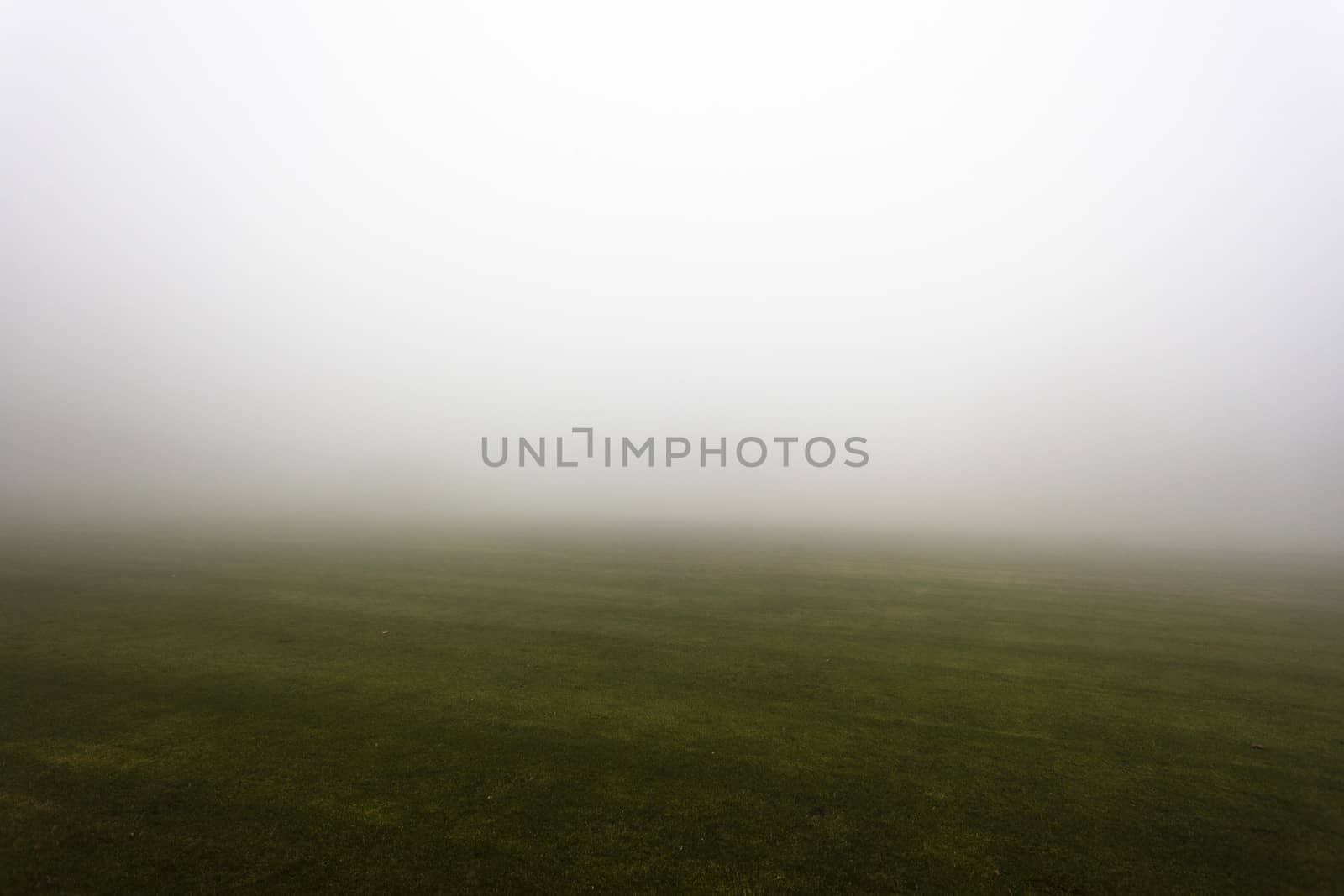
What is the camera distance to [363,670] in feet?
28.7

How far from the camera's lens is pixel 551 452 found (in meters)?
120

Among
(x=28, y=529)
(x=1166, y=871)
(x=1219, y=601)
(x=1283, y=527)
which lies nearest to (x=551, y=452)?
(x=28, y=529)

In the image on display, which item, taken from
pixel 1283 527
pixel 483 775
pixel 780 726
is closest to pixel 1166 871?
pixel 780 726

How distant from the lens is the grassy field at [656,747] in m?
4.50

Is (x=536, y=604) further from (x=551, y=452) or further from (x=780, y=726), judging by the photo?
(x=551, y=452)

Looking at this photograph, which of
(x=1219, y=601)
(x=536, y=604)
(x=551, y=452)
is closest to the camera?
(x=536, y=604)

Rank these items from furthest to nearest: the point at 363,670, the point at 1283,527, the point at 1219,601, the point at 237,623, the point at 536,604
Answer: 1. the point at 1283,527
2. the point at 1219,601
3. the point at 536,604
4. the point at 237,623
5. the point at 363,670

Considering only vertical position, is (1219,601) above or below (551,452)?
below

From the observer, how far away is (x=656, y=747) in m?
6.38

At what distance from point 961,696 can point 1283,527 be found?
82216mm

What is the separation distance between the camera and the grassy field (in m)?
4.50

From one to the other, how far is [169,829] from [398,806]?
5.39ft

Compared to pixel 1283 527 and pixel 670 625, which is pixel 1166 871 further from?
pixel 1283 527

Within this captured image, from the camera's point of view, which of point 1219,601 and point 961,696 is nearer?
point 961,696
